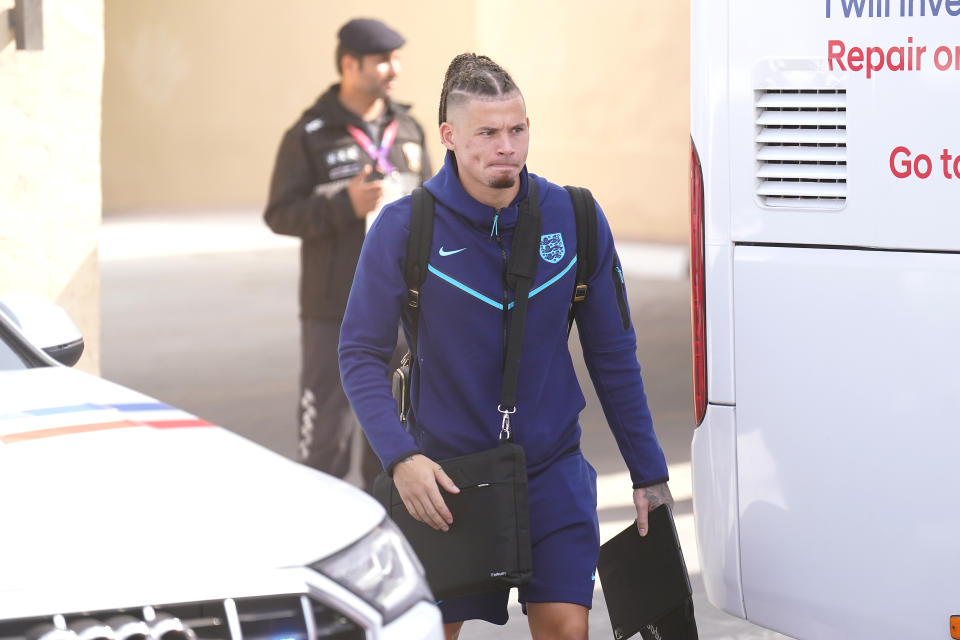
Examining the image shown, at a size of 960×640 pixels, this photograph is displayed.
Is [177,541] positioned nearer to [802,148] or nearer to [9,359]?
[9,359]

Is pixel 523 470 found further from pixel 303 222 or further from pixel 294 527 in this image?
pixel 303 222

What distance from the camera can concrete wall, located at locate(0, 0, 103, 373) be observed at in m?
6.71

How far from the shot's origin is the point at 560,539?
358cm

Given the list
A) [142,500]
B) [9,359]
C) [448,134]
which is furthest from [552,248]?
[9,359]

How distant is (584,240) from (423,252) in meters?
0.39

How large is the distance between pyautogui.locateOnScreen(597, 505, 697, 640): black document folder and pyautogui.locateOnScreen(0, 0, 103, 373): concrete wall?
388cm

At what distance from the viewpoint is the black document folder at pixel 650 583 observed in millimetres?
3607

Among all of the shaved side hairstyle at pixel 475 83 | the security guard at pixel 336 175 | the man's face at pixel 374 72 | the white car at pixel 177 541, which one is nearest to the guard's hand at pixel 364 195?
the security guard at pixel 336 175

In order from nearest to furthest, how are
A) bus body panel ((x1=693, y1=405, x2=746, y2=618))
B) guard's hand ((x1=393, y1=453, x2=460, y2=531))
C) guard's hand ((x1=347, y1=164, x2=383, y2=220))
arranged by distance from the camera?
guard's hand ((x1=393, y1=453, x2=460, y2=531)), bus body panel ((x1=693, y1=405, x2=746, y2=618)), guard's hand ((x1=347, y1=164, x2=383, y2=220))

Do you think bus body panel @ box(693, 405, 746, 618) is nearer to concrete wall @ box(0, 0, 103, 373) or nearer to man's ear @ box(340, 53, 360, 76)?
man's ear @ box(340, 53, 360, 76)

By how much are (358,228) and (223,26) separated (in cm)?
1993

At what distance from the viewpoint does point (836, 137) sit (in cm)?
361

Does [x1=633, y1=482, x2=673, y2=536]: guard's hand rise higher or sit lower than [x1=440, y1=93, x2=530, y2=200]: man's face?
lower

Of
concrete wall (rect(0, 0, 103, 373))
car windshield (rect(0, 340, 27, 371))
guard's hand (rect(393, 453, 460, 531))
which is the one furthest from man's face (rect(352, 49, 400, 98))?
guard's hand (rect(393, 453, 460, 531))
